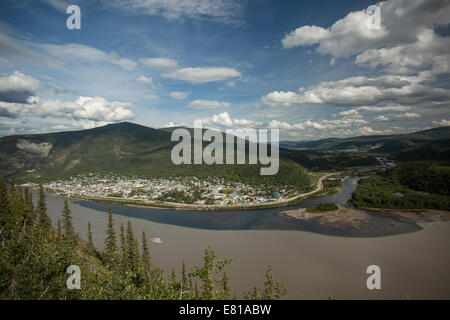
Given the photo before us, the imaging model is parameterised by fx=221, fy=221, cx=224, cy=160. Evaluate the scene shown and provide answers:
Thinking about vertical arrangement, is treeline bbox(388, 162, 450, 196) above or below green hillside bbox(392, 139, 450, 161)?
below

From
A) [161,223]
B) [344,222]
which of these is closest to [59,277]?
[161,223]

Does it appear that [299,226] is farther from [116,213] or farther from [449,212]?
[116,213]

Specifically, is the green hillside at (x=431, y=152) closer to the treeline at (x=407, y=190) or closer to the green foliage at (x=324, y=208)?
the treeline at (x=407, y=190)

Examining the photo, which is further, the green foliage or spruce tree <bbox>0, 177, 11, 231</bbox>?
the green foliage

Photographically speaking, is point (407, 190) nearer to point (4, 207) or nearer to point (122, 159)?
point (4, 207)

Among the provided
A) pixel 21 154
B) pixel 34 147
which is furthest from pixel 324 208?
pixel 34 147

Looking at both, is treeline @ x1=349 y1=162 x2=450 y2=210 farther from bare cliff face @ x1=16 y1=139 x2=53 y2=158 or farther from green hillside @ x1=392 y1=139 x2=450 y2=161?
bare cliff face @ x1=16 y1=139 x2=53 y2=158

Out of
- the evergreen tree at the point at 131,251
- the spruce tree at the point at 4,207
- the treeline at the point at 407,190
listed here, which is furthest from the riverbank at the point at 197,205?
the spruce tree at the point at 4,207

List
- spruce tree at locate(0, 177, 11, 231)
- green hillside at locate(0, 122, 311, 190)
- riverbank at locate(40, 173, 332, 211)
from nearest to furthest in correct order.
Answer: spruce tree at locate(0, 177, 11, 231) < riverbank at locate(40, 173, 332, 211) < green hillside at locate(0, 122, 311, 190)

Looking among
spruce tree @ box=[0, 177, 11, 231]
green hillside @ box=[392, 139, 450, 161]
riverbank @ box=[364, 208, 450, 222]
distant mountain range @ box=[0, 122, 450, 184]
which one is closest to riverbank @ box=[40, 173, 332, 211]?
riverbank @ box=[364, 208, 450, 222]
